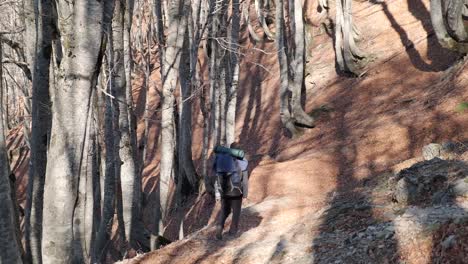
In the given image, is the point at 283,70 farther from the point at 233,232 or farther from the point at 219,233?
the point at 219,233

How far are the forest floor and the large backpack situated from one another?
892 mm

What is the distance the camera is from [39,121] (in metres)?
6.76

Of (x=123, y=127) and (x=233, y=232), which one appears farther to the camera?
(x=123, y=127)

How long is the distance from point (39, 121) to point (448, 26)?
13.1m

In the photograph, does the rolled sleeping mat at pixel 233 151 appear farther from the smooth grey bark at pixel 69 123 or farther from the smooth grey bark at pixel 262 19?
the smooth grey bark at pixel 262 19

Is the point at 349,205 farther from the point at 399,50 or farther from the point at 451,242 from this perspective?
the point at 399,50

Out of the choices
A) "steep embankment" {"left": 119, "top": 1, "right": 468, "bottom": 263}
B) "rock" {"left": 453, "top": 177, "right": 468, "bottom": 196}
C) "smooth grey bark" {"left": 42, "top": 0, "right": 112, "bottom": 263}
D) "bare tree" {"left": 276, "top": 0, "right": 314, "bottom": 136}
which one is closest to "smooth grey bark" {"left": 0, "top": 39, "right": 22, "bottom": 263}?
"smooth grey bark" {"left": 42, "top": 0, "right": 112, "bottom": 263}

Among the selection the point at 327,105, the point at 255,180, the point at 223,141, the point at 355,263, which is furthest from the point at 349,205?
the point at 327,105

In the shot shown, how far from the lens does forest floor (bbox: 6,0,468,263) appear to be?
6176 mm

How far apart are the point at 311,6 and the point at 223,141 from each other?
19111mm

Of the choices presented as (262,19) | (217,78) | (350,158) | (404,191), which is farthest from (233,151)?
(262,19)

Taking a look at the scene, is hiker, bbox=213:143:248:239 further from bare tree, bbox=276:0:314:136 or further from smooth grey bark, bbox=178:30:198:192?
bare tree, bbox=276:0:314:136

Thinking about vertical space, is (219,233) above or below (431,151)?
below

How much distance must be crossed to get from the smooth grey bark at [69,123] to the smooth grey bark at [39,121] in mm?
2684
